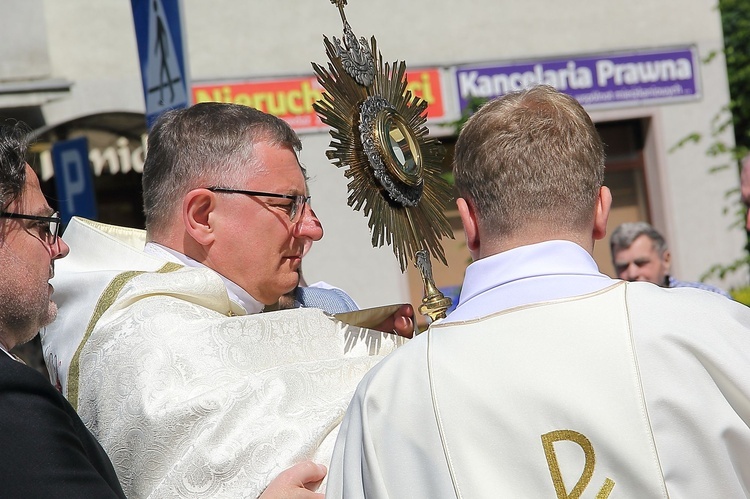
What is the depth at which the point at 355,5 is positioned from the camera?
10688 millimetres

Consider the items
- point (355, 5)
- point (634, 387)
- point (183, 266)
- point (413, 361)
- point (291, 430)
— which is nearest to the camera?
point (634, 387)

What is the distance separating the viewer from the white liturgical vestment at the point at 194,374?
2.34m

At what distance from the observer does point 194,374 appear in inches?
95.9

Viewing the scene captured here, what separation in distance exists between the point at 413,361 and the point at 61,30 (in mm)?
8700

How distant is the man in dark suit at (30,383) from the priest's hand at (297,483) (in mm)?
310

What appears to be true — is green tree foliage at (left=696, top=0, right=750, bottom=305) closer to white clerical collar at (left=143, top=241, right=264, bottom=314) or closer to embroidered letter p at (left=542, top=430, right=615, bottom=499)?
white clerical collar at (left=143, top=241, right=264, bottom=314)

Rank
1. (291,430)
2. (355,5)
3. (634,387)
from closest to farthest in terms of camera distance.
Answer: (634,387) < (291,430) < (355,5)

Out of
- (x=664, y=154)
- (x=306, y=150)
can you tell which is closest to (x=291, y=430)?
(x=306, y=150)

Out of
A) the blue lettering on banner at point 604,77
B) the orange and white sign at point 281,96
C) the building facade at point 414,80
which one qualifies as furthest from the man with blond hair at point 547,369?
the blue lettering on banner at point 604,77

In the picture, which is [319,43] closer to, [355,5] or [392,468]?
[355,5]

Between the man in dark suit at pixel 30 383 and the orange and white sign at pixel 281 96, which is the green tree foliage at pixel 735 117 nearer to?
the orange and white sign at pixel 281 96

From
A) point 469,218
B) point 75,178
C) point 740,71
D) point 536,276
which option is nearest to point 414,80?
point 740,71

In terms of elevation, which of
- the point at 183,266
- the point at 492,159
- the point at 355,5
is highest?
the point at 355,5

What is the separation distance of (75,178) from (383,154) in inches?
147
